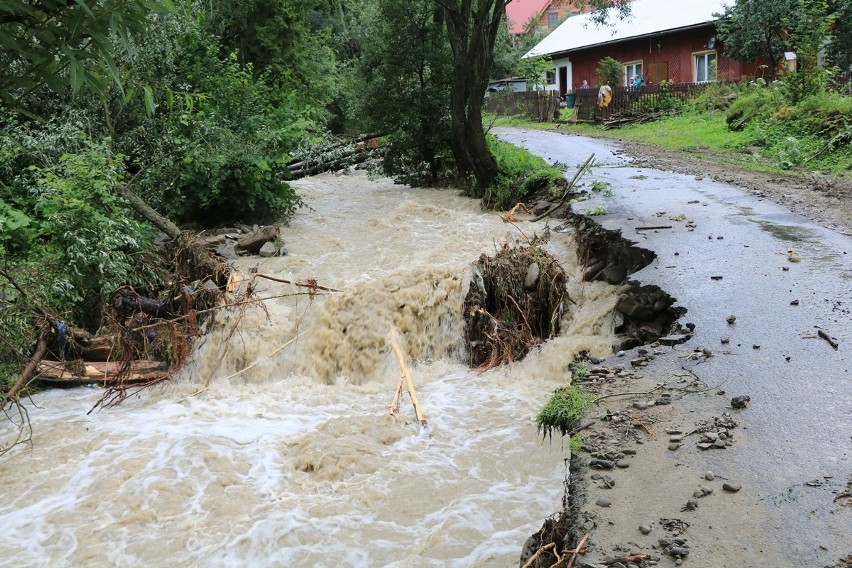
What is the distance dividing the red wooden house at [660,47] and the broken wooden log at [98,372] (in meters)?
23.4

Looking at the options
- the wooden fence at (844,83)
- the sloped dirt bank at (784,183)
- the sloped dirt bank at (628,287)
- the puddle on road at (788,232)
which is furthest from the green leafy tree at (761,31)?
the sloped dirt bank at (628,287)

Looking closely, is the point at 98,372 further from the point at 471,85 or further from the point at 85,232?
the point at 471,85

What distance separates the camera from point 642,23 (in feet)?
106

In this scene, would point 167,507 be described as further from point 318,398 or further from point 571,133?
point 571,133

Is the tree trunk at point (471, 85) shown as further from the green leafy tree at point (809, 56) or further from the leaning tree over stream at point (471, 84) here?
the green leafy tree at point (809, 56)

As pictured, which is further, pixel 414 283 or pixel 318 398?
pixel 414 283

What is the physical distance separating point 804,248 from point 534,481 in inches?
198

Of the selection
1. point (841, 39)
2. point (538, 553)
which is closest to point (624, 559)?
point (538, 553)

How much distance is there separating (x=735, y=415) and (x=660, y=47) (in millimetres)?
29794

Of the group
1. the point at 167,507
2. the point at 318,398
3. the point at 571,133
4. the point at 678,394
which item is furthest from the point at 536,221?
the point at 571,133

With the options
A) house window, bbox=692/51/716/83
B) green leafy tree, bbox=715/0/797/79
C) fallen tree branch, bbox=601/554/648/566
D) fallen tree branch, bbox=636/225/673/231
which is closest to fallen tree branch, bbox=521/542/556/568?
fallen tree branch, bbox=601/554/648/566

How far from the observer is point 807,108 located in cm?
1794

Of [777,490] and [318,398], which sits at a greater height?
[777,490]

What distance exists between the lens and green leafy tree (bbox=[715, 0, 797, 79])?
24.3 meters
